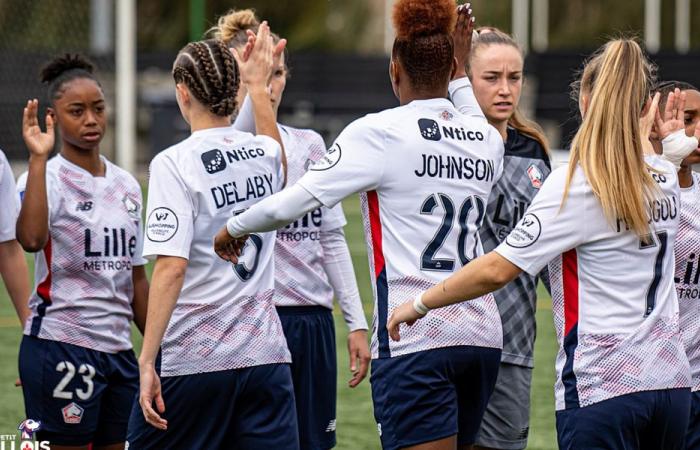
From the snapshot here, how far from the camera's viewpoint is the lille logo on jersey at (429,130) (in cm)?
412

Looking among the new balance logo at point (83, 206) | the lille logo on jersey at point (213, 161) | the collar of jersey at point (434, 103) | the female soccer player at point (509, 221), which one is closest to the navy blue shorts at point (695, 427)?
the female soccer player at point (509, 221)

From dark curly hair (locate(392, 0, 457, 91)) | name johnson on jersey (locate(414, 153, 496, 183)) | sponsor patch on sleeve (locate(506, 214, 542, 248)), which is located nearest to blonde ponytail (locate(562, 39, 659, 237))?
sponsor patch on sleeve (locate(506, 214, 542, 248))

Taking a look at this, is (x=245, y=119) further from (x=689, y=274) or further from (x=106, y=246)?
(x=689, y=274)

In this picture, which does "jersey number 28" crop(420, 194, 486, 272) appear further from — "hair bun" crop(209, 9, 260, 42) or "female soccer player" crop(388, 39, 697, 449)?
"hair bun" crop(209, 9, 260, 42)

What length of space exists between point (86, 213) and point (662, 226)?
237cm

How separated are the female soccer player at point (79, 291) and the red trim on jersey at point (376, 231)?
57.2 inches

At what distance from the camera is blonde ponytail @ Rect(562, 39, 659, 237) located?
3.77 m

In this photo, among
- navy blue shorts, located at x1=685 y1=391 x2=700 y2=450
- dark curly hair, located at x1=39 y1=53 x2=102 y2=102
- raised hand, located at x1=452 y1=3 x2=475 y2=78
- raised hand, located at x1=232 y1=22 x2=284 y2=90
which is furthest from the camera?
dark curly hair, located at x1=39 y1=53 x2=102 y2=102

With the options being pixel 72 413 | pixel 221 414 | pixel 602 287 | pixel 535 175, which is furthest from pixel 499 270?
pixel 72 413

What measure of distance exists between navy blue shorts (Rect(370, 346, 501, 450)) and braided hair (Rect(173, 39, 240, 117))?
1.03 metres

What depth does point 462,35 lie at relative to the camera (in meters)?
4.50

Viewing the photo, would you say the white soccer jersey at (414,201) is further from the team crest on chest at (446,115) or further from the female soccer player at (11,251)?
the female soccer player at (11,251)

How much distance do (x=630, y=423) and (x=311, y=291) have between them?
1898 mm

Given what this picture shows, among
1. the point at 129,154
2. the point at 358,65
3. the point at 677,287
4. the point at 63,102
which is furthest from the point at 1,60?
the point at 677,287
